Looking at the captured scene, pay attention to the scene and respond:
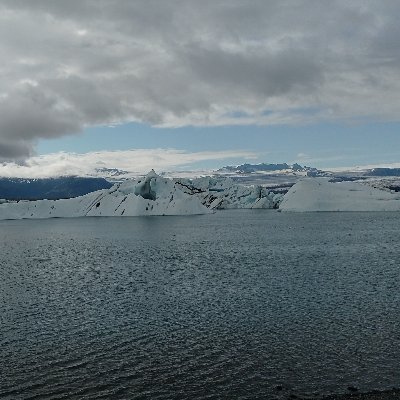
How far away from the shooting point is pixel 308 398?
15477 mm

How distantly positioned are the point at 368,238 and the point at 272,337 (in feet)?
168

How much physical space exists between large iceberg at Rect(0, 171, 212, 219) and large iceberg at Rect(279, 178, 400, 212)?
33.8 metres

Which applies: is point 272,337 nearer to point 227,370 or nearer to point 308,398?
point 227,370

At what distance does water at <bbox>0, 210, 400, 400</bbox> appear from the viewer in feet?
56.3

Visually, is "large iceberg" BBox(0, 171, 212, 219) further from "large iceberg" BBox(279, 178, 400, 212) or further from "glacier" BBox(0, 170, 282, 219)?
"large iceberg" BBox(279, 178, 400, 212)

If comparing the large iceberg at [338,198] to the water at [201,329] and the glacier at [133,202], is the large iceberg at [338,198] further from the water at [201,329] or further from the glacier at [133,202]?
the water at [201,329]

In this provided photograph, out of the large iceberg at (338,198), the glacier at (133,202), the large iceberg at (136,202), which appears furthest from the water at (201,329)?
the large iceberg at (338,198)

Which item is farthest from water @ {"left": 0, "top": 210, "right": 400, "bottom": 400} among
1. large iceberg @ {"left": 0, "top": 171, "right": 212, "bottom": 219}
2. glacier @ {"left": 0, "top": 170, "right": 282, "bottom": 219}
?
glacier @ {"left": 0, "top": 170, "right": 282, "bottom": 219}

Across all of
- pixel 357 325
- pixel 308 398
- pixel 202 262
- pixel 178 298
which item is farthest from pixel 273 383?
pixel 202 262

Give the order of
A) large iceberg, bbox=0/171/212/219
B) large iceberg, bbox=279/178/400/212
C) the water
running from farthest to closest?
1. large iceberg, bbox=0/171/212/219
2. large iceberg, bbox=279/178/400/212
3. the water

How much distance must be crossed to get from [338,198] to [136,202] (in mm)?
64431

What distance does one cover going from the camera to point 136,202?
481 ft

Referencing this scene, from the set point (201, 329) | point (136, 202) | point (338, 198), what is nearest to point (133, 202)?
point (136, 202)

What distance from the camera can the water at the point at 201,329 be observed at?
17172mm
